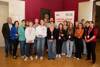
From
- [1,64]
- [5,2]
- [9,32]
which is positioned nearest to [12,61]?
[1,64]

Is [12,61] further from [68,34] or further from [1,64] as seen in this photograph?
[68,34]

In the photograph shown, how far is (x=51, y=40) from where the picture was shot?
748 cm

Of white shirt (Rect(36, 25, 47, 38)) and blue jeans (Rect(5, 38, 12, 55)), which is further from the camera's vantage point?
blue jeans (Rect(5, 38, 12, 55))

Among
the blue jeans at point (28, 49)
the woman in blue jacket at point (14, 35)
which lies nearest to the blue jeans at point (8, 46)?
the woman in blue jacket at point (14, 35)

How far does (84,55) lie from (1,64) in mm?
3400

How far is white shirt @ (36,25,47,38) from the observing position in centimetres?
736

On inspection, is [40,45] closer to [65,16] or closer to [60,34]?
[60,34]

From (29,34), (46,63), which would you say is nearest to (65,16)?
(29,34)

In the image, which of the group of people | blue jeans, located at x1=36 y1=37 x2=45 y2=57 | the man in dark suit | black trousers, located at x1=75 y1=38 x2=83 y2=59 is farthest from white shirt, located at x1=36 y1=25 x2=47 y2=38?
black trousers, located at x1=75 y1=38 x2=83 y2=59

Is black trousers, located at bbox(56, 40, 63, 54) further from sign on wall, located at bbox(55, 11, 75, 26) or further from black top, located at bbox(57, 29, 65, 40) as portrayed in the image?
sign on wall, located at bbox(55, 11, 75, 26)

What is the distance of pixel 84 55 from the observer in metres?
8.44

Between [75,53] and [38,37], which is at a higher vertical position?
[38,37]

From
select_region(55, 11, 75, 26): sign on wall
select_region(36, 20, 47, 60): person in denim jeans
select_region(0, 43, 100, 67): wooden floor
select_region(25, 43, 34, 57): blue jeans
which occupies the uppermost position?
select_region(55, 11, 75, 26): sign on wall

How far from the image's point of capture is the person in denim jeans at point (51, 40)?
24.6 feet
